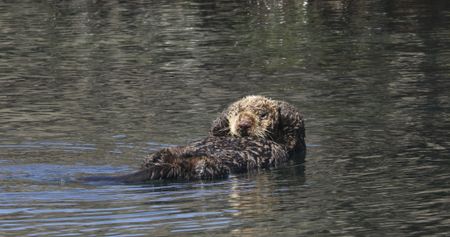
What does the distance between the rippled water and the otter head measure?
237 mm

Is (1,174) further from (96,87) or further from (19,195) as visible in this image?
(96,87)

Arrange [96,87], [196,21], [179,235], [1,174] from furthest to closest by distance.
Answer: [196,21]
[96,87]
[1,174]
[179,235]

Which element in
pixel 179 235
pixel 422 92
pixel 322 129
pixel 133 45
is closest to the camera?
pixel 179 235

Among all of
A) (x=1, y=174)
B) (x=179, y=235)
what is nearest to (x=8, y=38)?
(x=1, y=174)

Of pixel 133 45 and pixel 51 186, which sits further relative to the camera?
pixel 133 45

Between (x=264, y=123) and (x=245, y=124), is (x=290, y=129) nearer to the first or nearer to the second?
(x=264, y=123)

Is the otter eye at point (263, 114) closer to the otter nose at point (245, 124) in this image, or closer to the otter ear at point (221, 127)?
the otter nose at point (245, 124)

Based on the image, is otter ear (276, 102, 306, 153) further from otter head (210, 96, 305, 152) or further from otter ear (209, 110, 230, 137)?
otter ear (209, 110, 230, 137)

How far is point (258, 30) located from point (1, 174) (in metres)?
13.2

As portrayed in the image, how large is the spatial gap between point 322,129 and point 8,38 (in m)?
10.7

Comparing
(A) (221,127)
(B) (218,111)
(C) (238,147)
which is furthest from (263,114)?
(B) (218,111)

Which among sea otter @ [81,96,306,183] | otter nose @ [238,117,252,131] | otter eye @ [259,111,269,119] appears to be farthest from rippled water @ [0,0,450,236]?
otter nose @ [238,117,252,131]

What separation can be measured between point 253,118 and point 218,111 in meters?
2.02

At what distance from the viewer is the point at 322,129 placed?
38.4 ft
